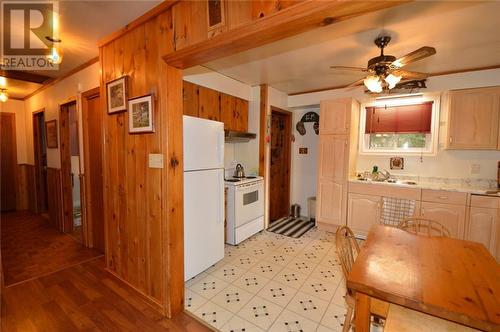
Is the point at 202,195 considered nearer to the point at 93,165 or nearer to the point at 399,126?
the point at 93,165

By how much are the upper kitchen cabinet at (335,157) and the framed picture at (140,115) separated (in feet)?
9.02

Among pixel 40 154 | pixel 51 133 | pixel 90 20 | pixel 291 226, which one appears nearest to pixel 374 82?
pixel 90 20

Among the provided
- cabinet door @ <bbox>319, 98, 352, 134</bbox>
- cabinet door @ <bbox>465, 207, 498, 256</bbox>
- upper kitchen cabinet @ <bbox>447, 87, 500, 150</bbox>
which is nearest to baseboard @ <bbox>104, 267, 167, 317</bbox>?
cabinet door @ <bbox>319, 98, 352, 134</bbox>

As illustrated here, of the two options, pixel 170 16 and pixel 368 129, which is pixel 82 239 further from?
pixel 368 129

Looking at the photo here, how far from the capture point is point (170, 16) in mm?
1630

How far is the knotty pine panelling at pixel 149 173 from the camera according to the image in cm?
175

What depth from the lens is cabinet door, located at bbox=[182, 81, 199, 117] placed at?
2.79 m

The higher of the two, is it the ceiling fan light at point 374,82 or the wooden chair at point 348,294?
the ceiling fan light at point 374,82

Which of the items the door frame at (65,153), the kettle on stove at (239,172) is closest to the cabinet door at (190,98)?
the kettle on stove at (239,172)

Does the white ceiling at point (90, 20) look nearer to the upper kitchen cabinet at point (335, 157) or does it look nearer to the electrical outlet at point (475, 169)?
the upper kitchen cabinet at point (335, 157)

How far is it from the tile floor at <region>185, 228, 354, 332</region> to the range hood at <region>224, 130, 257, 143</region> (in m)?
1.59

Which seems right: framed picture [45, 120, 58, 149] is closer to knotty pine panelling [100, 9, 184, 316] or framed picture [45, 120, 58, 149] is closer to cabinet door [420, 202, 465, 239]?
knotty pine panelling [100, 9, 184, 316]

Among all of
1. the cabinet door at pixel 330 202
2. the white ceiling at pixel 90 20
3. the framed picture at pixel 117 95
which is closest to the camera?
the white ceiling at pixel 90 20

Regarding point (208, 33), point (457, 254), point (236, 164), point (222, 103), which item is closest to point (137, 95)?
point (208, 33)
